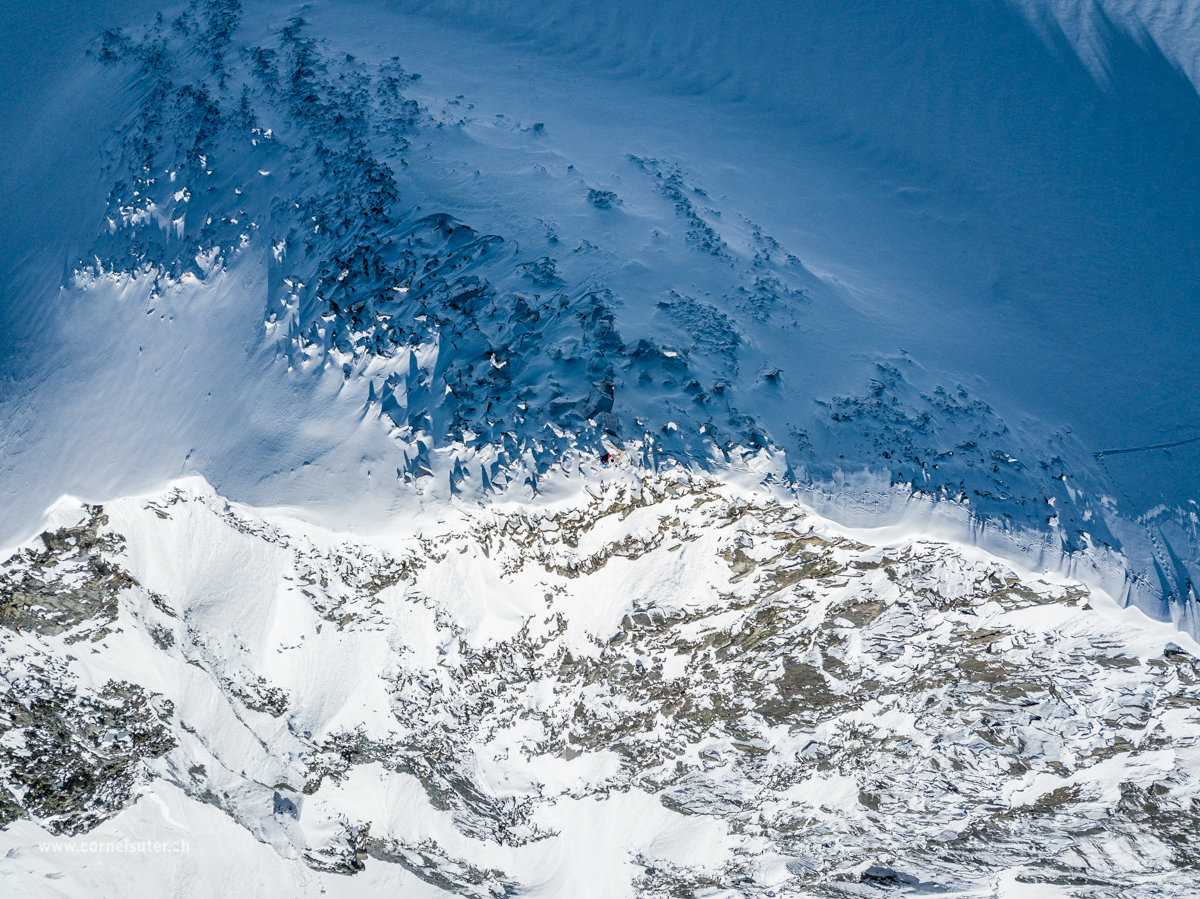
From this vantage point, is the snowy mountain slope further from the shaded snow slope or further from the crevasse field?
the shaded snow slope

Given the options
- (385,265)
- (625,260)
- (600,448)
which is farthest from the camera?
(625,260)

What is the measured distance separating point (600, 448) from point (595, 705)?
220 inches

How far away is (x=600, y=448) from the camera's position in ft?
32.9

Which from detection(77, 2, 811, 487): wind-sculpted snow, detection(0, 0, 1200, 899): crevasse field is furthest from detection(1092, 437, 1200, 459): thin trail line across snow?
detection(77, 2, 811, 487): wind-sculpted snow

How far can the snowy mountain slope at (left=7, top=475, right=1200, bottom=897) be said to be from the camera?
33.8 feet

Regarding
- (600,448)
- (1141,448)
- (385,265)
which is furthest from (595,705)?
(1141,448)

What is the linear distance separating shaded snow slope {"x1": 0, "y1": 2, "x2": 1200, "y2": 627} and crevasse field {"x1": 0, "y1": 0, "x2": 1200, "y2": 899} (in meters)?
0.11

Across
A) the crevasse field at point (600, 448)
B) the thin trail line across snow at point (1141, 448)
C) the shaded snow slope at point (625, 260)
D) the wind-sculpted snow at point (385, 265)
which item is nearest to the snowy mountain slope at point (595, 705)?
the crevasse field at point (600, 448)

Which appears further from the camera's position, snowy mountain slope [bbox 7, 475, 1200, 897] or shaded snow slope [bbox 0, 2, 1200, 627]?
shaded snow slope [bbox 0, 2, 1200, 627]

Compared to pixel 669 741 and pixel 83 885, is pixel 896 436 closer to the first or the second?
pixel 669 741

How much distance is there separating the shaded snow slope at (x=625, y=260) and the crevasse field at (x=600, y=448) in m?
0.11

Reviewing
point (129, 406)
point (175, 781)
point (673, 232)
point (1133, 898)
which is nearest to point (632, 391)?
point (673, 232)

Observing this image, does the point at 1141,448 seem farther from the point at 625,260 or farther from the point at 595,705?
the point at 595,705

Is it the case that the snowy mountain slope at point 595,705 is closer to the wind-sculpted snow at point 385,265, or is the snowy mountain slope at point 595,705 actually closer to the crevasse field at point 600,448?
the crevasse field at point 600,448
